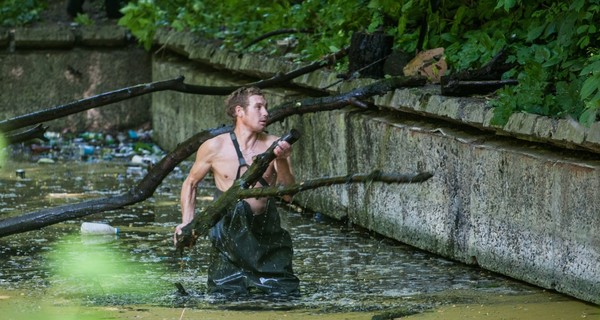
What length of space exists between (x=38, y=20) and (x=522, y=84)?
10473 mm

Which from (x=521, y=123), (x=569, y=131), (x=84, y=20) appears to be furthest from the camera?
(x=84, y=20)

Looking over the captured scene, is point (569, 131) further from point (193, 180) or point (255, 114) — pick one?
point (193, 180)

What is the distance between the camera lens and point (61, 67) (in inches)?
653

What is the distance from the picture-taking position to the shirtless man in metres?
7.89

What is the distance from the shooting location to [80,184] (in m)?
13.0

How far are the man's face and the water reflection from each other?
937mm

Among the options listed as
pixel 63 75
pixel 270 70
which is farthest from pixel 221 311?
pixel 63 75

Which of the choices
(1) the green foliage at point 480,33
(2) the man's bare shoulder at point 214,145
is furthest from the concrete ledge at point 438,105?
(2) the man's bare shoulder at point 214,145

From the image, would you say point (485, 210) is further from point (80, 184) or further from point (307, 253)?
point (80, 184)

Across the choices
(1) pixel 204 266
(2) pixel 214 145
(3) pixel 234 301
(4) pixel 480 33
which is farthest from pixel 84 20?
(3) pixel 234 301

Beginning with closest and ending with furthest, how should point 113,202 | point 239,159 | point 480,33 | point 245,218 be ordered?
point 245,218 < point 239,159 < point 113,202 < point 480,33

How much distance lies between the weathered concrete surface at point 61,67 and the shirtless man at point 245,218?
28.0 ft

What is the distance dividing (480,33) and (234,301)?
3.04 meters

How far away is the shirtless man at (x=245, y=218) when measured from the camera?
7895mm
